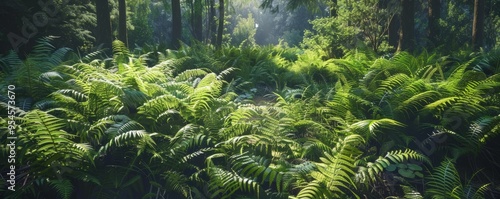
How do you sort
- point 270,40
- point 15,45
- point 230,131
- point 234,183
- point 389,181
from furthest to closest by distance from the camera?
point 270,40 → point 15,45 → point 230,131 → point 389,181 → point 234,183

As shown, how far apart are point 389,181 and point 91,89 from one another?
3565mm

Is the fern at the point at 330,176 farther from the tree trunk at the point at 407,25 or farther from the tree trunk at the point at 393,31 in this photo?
the tree trunk at the point at 393,31

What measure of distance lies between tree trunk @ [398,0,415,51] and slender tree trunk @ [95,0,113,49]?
7606mm

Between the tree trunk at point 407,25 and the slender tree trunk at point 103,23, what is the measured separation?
761 cm

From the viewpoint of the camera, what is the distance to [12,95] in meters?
4.79

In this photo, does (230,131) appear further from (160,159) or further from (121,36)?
(121,36)

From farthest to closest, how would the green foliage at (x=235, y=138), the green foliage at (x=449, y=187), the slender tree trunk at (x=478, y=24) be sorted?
the slender tree trunk at (x=478, y=24), the green foliage at (x=235, y=138), the green foliage at (x=449, y=187)

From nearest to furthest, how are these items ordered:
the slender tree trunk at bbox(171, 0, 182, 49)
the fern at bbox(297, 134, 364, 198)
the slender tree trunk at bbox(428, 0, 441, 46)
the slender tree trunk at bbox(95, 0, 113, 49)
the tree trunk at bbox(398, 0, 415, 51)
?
the fern at bbox(297, 134, 364, 198), the tree trunk at bbox(398, 0, 415, 51), the slender tree trunk at bbox(95, 0, 113, 49), the slender tree trunk at bbox(428, 0, 441, 46), the slender tree trunk at bbox(171, 0, 182, 49)

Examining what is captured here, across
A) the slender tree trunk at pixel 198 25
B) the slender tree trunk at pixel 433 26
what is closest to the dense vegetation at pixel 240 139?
the slender tree trunk at pixel 433 26

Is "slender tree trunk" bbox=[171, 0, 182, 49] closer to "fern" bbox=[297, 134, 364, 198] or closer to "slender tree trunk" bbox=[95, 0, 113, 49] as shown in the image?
"slender tree trunk" bbox=[95, 0, 113, 49]

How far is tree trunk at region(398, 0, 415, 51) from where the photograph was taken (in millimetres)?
10445

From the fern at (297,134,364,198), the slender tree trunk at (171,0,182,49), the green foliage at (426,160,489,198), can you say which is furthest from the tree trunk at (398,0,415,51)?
the slender tree trunk at (171,0,182,49)

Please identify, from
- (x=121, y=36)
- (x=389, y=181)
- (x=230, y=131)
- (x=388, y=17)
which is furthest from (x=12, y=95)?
(x=388, y=17)

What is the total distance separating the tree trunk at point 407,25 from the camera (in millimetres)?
10445
